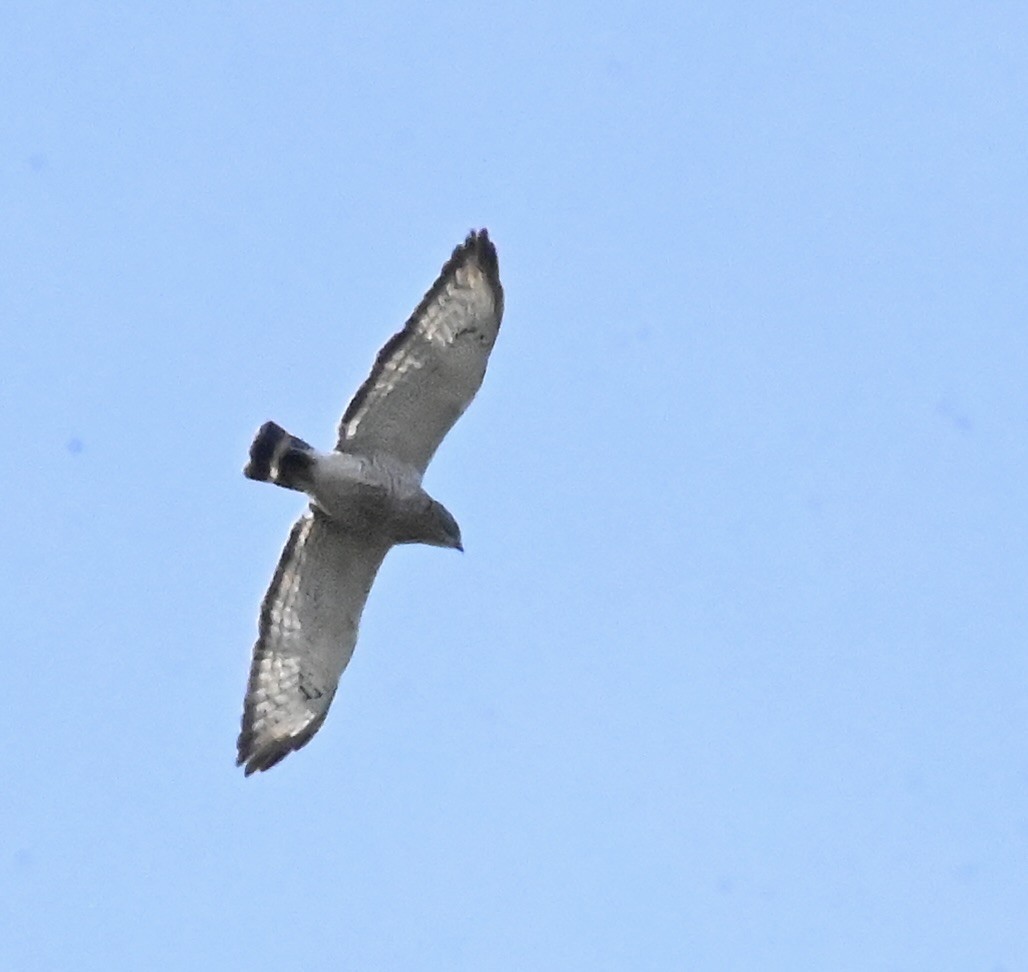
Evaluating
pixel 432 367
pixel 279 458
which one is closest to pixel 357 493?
pixel 279 458

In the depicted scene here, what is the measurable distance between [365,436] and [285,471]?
0.61 meters

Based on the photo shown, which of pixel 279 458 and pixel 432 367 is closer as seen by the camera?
pixel 279 458

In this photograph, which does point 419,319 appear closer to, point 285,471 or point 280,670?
point 285,471

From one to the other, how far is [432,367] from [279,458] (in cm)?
113

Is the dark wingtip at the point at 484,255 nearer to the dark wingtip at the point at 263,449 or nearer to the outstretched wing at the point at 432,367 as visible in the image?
the outstretched wing at the point at 432,367

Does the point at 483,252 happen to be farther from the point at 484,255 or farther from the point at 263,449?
the point at 263,449

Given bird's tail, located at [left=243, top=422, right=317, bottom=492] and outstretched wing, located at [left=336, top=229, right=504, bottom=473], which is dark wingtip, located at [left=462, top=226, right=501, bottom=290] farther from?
bird's tail, located at [left=243, top=422, right=317, bottom=492]

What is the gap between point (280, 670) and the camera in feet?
56.1

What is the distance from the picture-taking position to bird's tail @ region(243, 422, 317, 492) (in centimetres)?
1662

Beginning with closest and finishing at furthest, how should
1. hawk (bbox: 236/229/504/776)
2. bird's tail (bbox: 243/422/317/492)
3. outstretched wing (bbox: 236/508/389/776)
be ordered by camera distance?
bird's tail (bbox: 243/422/317/492)
hawk (bbox: 236/229/504/776)
outstretched wing (bbox: 236/508/389/776)

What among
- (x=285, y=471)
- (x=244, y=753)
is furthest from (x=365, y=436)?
(x=244, y=753)

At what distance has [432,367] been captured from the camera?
16781 mm

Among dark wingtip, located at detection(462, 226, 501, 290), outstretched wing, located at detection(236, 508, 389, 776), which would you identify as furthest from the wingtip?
outstretched wing, located at detection(236, 508, 389, 776)

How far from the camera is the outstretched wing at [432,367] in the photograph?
16781 millimetres
